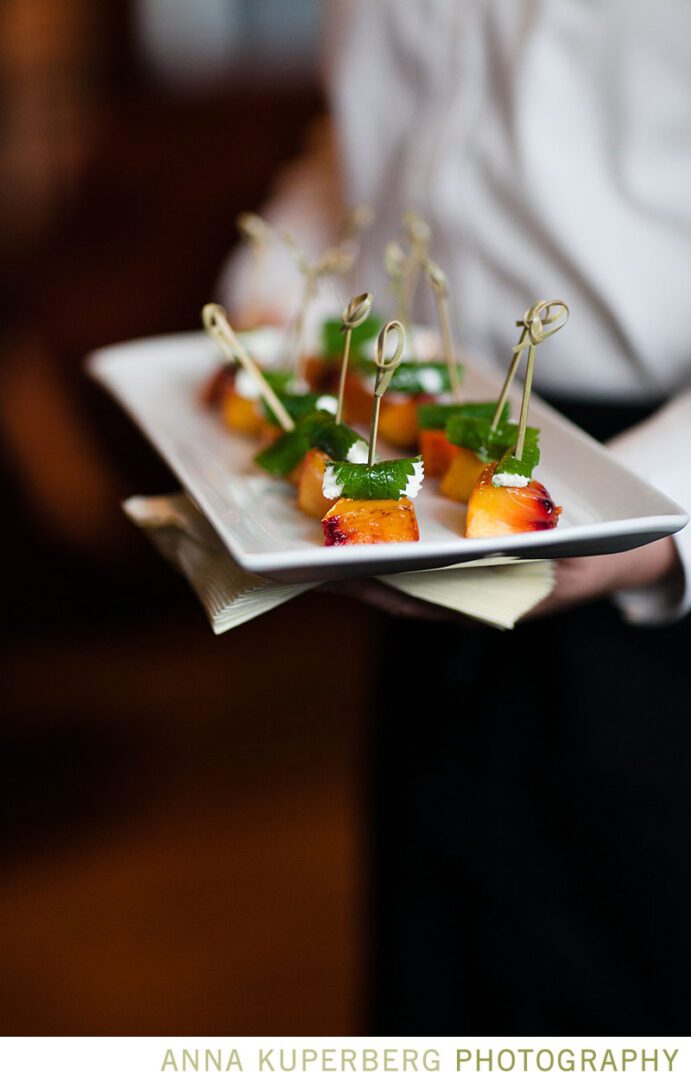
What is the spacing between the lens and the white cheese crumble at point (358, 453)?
32.7 inches

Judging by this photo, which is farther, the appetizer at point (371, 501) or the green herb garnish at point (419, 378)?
the green herb garnish at point (419, 378)

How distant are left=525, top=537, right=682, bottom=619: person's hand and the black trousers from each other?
118mm

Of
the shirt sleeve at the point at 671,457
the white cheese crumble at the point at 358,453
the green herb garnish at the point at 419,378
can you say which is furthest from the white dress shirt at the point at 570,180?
the white cheese crumble at the point at 358,453

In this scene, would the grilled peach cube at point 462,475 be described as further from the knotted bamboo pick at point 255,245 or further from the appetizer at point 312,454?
the knotted bamboo pick at point 255,245

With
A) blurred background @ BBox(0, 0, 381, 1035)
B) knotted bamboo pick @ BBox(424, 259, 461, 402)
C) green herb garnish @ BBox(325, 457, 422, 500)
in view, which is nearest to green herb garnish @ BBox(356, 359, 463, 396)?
knotted bamboo pick @ BBox(424, 259, 461, 402)

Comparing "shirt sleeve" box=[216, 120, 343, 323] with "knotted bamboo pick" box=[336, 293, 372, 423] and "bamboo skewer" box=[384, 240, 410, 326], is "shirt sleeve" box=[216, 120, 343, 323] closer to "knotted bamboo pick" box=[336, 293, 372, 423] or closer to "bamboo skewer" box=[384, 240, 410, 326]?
"bamboo skewer" box=[384, 240, 410, 326]

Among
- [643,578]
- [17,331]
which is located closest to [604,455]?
[643,578]

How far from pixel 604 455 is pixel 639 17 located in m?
0.40

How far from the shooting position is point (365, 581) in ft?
2.59

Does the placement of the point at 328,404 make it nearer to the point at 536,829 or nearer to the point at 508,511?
the point at 508,511

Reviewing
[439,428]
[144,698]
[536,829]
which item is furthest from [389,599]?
[144,698]

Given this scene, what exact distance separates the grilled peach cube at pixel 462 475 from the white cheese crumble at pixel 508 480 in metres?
0.06

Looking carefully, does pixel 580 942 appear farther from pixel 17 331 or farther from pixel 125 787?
pixel 17 331

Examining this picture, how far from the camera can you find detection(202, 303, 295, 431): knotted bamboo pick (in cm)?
89
